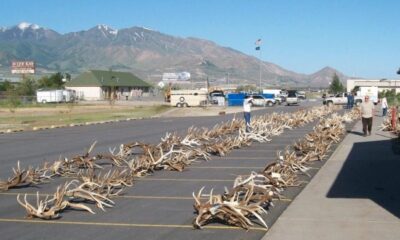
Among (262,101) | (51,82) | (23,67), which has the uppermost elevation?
(23,67)

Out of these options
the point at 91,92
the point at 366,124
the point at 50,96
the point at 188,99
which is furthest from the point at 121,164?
the point at 91,92

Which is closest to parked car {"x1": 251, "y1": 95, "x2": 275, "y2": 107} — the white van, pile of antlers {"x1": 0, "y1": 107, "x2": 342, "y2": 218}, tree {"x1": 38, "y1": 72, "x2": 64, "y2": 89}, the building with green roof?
the white van

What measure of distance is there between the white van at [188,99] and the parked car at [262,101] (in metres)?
6.87

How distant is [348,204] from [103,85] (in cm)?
12286

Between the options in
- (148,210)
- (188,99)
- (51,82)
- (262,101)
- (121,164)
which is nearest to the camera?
(148,210)

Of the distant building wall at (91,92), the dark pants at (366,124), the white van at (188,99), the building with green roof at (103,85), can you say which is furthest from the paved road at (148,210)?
the distant building wall at (91,92)

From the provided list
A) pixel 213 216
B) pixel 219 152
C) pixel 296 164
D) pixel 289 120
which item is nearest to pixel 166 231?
pixel 213 216

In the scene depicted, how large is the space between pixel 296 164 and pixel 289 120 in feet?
65.0

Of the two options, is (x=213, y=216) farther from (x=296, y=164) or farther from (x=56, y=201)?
(x=296, y=164)

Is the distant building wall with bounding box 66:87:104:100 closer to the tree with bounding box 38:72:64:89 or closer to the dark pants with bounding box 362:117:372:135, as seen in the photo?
the tree with bounding box 38:72:64:89

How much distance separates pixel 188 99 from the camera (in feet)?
255

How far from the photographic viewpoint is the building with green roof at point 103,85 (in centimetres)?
13125

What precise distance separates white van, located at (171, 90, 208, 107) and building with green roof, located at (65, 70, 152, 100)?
1891 inches

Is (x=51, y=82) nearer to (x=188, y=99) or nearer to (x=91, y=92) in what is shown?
(x=91, y=92)
